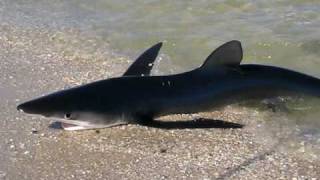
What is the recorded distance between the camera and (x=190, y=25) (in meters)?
7.64

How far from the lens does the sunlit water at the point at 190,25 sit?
674 centimetres

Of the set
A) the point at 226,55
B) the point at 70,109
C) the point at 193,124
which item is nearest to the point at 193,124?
the point at 193,124

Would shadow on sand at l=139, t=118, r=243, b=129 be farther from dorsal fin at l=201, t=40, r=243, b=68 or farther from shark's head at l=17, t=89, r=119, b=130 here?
dorsal fin at l=201, t=40, r=243, b=68

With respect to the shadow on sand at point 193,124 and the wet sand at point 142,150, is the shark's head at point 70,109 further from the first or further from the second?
the shadow on sand at point 193,124

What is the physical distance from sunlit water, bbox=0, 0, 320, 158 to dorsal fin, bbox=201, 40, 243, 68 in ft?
2.37

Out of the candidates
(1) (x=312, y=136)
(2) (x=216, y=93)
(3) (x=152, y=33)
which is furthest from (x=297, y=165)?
(3) (x=152, y=33)

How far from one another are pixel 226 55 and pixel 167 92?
47 cm

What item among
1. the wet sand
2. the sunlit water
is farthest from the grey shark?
the sunlit water

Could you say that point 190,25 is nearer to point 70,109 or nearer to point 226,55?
point 226,55

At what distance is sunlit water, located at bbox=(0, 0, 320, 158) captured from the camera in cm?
674

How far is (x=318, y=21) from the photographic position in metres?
7.57

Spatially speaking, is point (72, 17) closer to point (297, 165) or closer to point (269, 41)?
point (269, 41)

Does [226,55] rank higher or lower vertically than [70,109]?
higher

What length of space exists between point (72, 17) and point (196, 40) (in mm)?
1732
